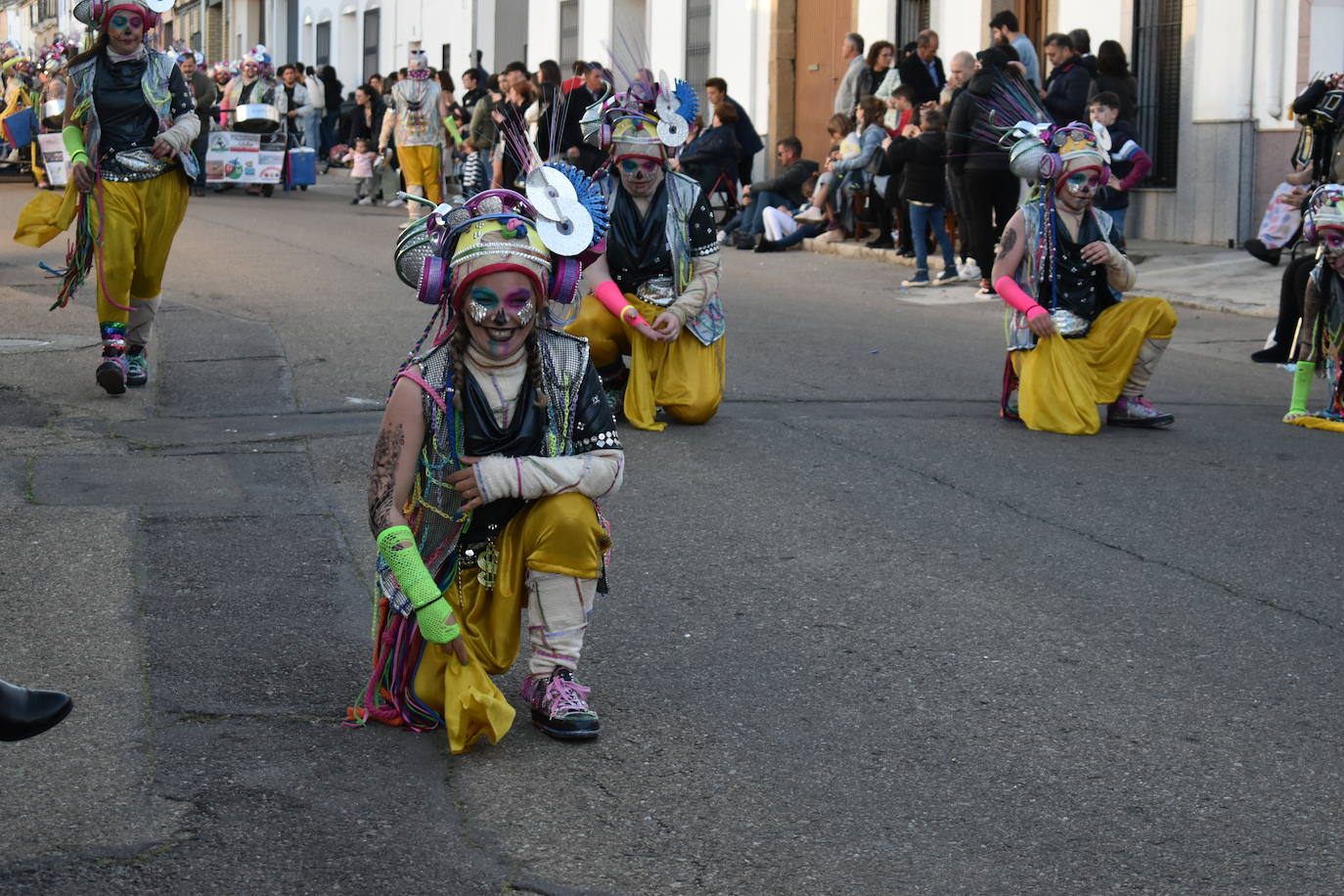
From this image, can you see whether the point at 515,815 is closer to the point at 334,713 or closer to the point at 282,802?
the point at 282,802

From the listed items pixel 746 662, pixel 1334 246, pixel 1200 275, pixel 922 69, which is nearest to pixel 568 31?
pixel 922 69

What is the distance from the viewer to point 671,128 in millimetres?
8562

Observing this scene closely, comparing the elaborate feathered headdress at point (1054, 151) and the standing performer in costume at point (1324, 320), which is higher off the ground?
the elaborate feathered headdress at point (1054, 151)

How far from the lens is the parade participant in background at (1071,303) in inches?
348

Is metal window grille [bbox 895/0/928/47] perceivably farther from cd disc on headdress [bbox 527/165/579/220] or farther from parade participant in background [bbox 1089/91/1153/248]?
cd disc on headdress [bbox 527/165/579/220]

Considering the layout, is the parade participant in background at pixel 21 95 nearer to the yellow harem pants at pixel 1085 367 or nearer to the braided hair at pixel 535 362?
the yellow harem pants at pixel 1085 367

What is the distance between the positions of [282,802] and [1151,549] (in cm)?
356

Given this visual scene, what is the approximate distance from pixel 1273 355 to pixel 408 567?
856 cm

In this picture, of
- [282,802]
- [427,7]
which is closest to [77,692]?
[282,802]

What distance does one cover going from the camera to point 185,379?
32.5 feet

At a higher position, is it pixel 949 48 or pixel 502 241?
pixel 949 48

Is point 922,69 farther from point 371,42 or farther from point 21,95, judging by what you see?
point 371,42

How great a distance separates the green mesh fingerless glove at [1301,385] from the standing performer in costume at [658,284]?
2865 millimetres

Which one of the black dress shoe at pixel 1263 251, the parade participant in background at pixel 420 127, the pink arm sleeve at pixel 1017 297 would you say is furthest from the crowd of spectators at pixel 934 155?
the parade participant in background at pixel 420 127
